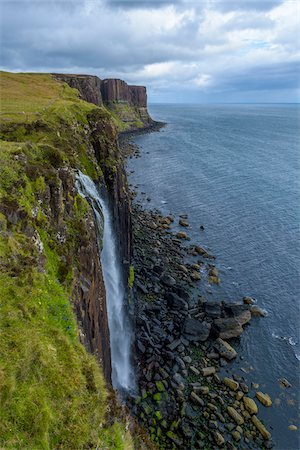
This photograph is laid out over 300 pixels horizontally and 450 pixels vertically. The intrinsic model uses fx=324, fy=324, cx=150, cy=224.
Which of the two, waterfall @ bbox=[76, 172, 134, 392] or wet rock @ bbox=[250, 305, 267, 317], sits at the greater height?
waterfall @ bbox=[76, 172, 134, 392]

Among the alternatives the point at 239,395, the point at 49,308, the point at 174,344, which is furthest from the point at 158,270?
the point at 49,308

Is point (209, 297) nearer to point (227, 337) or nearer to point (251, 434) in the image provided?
point (227, 337)

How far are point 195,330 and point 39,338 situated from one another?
81.1 feet

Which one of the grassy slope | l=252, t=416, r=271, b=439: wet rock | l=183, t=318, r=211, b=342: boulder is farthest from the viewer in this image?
l=183, t=318, r=211, b=342: boulder

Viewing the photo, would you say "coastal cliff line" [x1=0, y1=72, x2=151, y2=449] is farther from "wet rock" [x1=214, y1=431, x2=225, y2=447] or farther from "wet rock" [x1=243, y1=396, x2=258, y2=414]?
"wet rock" [x1=243, y1=396, x2=258, y2=414]

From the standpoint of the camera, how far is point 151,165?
98.6 m

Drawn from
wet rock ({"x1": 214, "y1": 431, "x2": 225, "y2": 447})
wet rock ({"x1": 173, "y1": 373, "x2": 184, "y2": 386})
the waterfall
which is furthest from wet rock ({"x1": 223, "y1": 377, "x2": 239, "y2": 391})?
the waterfall

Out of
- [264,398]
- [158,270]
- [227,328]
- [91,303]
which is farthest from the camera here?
[158,270]

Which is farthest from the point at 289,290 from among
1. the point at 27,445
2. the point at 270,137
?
the point at 270,137

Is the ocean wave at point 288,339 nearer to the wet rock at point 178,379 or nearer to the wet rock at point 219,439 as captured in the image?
the wet rock at point 178,379

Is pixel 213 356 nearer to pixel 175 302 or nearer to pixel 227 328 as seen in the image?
pixel 227 328

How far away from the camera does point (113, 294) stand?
27812 millimetres

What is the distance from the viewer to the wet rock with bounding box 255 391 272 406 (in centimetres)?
2672

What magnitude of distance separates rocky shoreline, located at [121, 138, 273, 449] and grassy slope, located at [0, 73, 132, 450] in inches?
558
